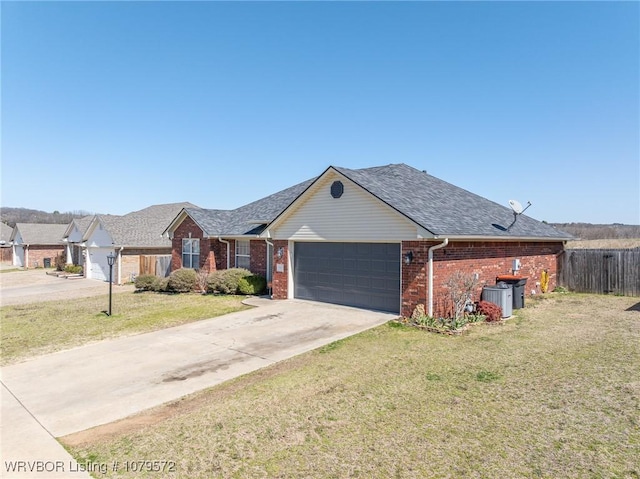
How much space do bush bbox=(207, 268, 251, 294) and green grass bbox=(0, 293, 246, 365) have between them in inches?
21.0

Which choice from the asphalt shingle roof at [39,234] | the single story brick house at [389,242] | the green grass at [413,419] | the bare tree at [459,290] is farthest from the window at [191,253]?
the asphalt shingle roof at [39,234]

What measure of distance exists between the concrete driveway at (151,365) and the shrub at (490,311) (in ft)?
9.46

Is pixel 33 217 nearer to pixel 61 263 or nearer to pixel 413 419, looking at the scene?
pixel 61 263

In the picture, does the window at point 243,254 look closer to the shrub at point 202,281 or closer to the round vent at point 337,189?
the shrub at point 202,281

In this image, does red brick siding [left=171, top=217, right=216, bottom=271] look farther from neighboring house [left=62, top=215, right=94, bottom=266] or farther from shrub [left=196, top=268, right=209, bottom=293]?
neighboring house [left=62, top=215, right=94, bottom=266]

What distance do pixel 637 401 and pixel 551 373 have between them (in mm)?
1409

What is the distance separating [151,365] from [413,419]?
5996 millimetres

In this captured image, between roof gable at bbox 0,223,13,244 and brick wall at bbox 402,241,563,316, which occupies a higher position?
roof gable at bbox 0,223,13,244

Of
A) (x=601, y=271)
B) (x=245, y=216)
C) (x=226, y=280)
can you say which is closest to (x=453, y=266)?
(x=601, y=271)

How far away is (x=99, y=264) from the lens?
27.8 metres

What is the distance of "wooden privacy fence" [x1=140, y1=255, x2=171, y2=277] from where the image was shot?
79.7 ft

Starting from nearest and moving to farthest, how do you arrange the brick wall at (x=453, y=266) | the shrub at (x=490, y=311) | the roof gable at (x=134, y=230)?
1. the brick wall at (x=453, y=266)
2. the shrub at (x=490, y=311)
3. the roof gable at (x=134, y=230)

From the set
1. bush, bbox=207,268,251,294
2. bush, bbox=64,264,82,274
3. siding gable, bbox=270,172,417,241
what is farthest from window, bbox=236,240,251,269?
bush, bbox=64,264,82,274

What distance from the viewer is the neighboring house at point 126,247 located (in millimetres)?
24719
